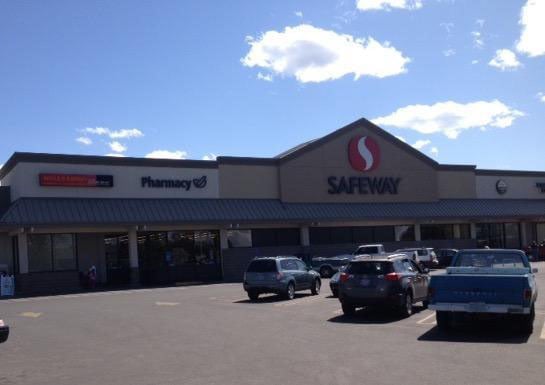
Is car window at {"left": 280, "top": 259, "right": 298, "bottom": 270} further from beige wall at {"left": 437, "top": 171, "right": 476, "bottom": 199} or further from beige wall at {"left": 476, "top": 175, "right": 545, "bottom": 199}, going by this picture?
beige wall at {"left": 476, "top": 175, "right": 545, "bottom": 199}

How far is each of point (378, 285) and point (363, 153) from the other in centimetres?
3009

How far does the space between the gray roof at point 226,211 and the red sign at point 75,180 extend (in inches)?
31.9

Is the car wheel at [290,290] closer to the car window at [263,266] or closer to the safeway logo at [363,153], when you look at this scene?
the car window at [263,266]

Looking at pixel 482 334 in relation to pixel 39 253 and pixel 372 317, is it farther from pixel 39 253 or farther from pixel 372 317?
pixel 39 253

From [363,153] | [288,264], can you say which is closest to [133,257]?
[288,264]

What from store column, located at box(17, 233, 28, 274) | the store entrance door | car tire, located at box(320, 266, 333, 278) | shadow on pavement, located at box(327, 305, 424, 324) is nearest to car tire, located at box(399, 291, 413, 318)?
shadow on pavement, located at box(327, 305, 424, 324)

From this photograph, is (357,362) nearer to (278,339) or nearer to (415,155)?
(278,339)

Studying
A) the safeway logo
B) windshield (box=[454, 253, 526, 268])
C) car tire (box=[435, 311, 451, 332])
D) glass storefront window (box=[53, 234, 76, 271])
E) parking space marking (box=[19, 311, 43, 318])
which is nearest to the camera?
car tire (box=[435, 311, 451, 332])

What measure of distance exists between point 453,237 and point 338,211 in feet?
41.3

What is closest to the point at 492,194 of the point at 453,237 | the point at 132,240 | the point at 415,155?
the point at 453,237

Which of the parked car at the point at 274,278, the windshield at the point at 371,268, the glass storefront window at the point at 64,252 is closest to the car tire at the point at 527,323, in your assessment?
the windshield at the point at 371,268

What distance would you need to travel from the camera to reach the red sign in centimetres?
3391

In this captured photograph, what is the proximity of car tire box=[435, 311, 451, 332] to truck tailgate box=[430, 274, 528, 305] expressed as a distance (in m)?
0.65

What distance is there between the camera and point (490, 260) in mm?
15250
